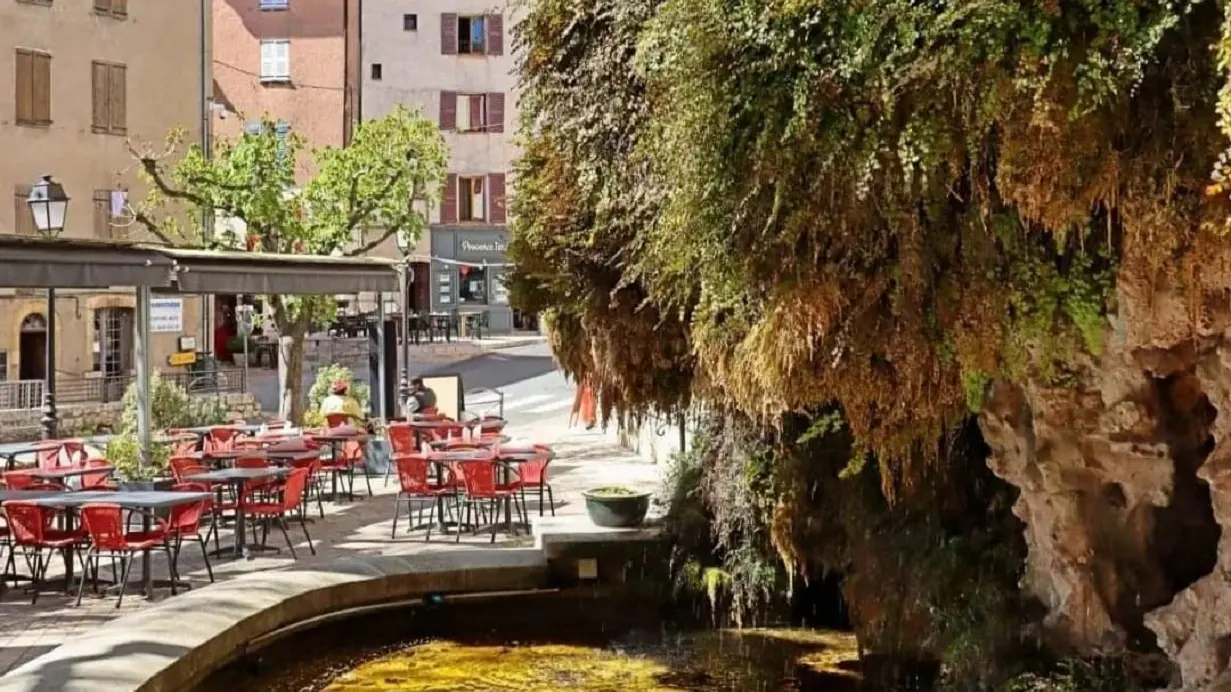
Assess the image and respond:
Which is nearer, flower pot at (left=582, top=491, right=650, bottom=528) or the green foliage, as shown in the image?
flower pot at (left=582, top=491, right=650, bottom=528)

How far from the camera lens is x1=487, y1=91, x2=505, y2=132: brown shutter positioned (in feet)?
148

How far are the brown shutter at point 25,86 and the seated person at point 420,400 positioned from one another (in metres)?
12.1

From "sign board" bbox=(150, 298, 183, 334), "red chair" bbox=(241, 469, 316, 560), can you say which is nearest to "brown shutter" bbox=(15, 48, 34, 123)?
"sign board" bbox=(150, 298, 183, 334)

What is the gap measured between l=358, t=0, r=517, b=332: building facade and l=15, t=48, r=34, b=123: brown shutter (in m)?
18.2

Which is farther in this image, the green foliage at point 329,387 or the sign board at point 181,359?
the sign board at point 181,359

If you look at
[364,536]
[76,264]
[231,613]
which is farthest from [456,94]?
[231,613]

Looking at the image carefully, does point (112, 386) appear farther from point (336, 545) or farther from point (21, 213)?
point (336, 545)

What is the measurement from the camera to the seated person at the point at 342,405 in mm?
16812

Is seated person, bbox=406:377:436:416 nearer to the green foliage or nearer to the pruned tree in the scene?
the green foliage

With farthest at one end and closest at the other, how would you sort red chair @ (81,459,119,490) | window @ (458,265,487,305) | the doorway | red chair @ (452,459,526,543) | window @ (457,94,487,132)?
window @ (458,265,487,305) < window @ (457,94,487,132) < the doorway < red chair @ (452,459,526,543) < red chair @ (81,459,119,490)

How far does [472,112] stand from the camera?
4522 centimetres

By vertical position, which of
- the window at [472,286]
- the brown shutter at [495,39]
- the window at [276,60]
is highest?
the brown shutter at [495,39]

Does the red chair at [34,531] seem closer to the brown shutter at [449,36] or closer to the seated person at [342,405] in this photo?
the seated person at [342,405]

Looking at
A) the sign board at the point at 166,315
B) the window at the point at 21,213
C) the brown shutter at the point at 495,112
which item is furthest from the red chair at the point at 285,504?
the brown shutter at the point at 495,112
